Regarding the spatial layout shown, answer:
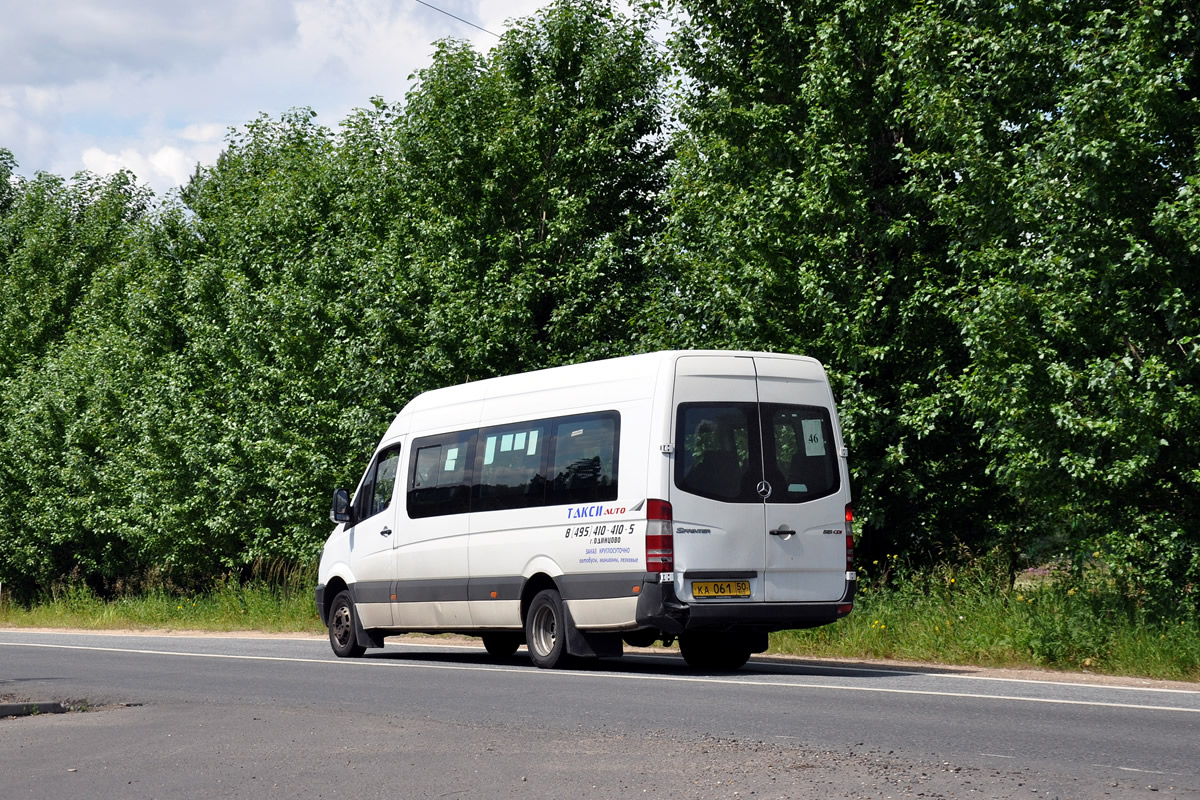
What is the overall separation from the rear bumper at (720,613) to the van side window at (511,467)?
6.66 feet

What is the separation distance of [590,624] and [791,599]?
189 cm

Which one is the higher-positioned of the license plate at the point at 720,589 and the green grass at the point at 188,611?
the license plate at the point at 720,589

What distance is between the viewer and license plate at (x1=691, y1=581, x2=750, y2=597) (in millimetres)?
12727

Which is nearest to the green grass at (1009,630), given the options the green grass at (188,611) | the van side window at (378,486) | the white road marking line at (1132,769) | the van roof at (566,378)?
the van roof at (566,378)

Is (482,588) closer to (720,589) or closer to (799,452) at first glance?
(720,589)

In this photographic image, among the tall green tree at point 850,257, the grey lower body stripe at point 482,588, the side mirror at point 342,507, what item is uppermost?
the tall green tree at point 850,257

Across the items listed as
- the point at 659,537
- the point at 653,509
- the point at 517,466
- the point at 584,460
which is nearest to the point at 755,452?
the point at 653,509

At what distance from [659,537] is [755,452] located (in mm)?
1317

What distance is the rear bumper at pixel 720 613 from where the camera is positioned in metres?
12.6

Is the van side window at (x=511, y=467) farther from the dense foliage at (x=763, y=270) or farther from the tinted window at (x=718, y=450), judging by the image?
the dense foliage at (x=763, y=270)

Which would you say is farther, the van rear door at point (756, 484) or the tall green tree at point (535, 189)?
the tall green tree at point (535, 189)

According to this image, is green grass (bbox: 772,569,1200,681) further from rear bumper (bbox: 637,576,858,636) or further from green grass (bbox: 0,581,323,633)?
green grass (bbox: 0,581,323,633)

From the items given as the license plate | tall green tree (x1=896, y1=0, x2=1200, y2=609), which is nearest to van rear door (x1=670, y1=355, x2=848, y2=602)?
the license plate

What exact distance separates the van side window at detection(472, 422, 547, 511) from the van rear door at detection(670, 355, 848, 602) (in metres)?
1.91
